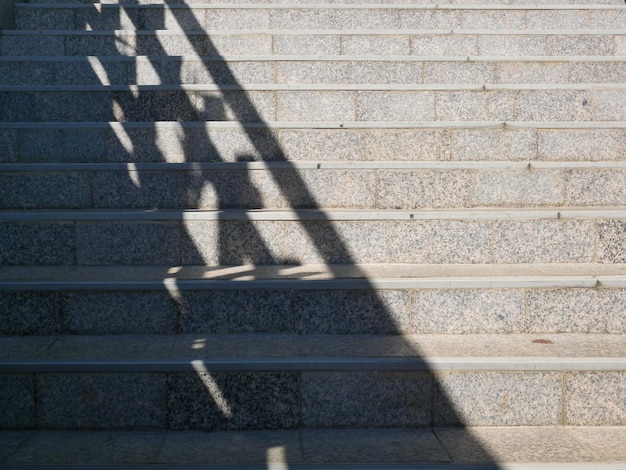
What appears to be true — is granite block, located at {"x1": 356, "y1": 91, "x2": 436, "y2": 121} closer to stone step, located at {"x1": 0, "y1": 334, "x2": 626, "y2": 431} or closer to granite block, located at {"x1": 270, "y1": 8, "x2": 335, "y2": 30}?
granite block, located at {"x1": 270, "y1": 8, "x2": 335, "y2": 30}

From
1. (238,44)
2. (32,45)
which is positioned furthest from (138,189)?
(32,45)

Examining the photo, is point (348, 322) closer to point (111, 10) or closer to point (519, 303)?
point (519, 303)

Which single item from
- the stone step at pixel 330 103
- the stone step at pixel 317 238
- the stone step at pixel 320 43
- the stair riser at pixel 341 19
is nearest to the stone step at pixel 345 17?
the stair riser at pixel 341 19

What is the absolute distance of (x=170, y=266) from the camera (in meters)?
3.73

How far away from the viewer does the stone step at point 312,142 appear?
14.4 ft

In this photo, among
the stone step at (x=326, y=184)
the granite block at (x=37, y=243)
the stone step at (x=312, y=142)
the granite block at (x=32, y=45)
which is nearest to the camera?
the granite block at (x=37, y=243)

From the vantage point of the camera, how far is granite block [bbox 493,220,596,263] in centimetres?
370

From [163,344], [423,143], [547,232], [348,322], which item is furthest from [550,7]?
[163,344]

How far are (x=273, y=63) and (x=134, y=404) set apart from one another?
3.02 metres

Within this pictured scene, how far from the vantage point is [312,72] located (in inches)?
205

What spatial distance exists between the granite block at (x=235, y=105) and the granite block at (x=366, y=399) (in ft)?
7.74

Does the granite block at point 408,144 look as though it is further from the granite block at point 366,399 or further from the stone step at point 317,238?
the granite block at point 366,399

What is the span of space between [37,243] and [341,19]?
11.2 ft

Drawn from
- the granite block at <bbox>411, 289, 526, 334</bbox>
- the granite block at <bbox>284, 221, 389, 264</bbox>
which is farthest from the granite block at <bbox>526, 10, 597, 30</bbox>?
the granite block at <bbox>411, 289, 526, 334</bbox>
